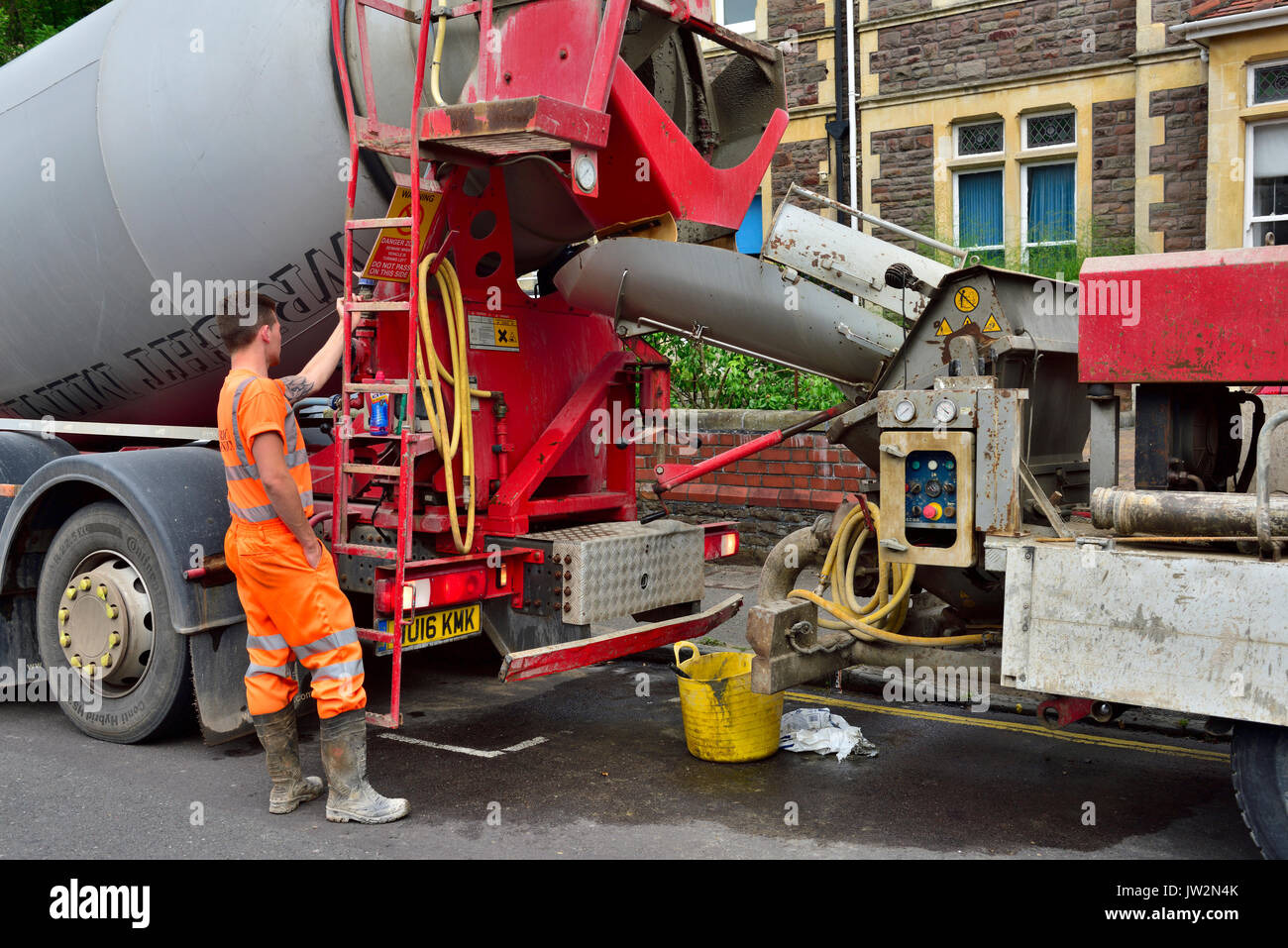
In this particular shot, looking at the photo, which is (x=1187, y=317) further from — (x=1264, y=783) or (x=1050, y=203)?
(x=1050, y=203)

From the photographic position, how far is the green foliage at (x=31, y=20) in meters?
12.9

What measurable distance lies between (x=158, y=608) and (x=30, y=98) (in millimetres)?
2744

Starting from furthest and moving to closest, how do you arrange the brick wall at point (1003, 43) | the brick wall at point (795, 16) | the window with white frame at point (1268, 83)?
the brick wall at point (795, 16), the brick wall at point (1003, 43), the window with white frame at point (1268, 83)

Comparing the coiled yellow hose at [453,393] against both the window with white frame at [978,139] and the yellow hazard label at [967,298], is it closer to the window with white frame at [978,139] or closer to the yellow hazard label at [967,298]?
the yellow hazard label at [967,298]

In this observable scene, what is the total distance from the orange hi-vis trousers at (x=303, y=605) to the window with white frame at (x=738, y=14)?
12.6m

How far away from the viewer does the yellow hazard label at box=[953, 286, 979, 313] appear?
4.31 meters

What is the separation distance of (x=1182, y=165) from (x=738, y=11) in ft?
19.6

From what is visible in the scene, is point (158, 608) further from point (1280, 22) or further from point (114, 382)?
point (1280, 22)

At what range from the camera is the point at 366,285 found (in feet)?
16.3

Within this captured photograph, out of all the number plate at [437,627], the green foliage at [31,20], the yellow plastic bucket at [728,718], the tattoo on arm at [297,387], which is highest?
the green foliage at [31,20]

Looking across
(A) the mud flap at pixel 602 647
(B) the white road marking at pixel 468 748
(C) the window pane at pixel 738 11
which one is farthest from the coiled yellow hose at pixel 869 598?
(C) the window pane at pixel 738 11

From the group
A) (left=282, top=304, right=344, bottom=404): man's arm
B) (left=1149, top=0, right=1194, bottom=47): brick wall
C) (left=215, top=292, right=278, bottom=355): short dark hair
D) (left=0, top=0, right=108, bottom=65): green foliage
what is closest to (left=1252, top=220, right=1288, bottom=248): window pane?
(left=1149, top=0, right=1194, bottom=47): brick wall

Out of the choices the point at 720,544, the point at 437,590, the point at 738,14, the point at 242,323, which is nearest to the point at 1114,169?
the point at 738,14

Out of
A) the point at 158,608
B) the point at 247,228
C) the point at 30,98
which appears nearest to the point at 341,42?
the point at 247,228
